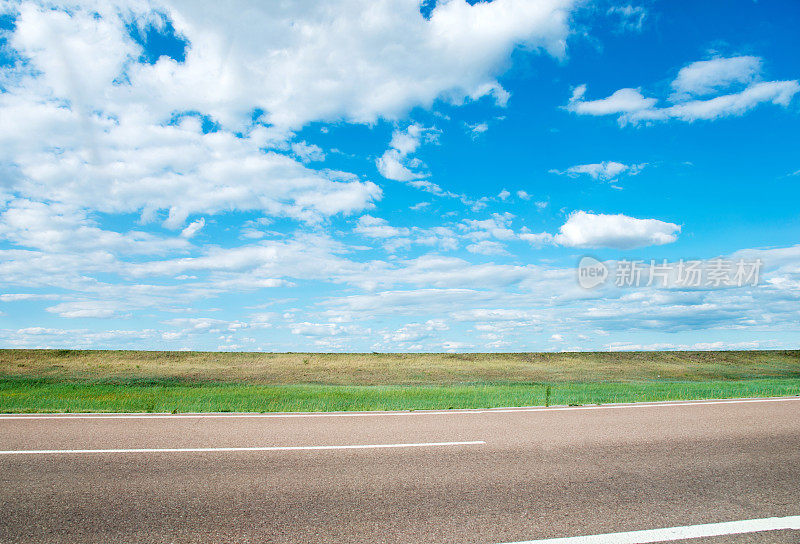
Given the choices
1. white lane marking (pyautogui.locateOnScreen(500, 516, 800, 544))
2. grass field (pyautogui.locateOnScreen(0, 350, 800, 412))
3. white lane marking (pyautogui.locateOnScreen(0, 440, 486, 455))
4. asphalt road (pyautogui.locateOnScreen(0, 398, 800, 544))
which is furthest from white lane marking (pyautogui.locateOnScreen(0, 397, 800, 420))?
grass field (pyautogui.locateOnScreen(0, 350, 800, 412))

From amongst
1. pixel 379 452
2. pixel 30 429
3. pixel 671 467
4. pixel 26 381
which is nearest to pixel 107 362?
pixel 26 381

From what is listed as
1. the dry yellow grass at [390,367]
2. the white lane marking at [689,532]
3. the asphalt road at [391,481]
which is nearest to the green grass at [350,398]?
the asphalt road at [391,481]

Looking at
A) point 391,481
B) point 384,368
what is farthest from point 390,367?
point 391,481

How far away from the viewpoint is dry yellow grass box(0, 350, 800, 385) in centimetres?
3816

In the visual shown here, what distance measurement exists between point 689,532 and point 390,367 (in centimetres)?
4138

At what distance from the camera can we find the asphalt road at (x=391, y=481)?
15.4 feet

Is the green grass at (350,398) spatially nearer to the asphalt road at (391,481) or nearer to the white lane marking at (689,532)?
the asphalt road at (391,481)

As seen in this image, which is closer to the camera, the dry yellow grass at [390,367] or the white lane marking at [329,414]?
the white lane marking at [329,414]

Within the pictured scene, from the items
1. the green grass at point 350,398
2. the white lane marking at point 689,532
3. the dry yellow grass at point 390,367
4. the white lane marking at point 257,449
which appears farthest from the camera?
the dry yellow grass at point 390,367

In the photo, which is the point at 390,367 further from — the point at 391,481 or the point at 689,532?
the point at 689,532

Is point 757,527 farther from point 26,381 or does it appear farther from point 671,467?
point 26,381

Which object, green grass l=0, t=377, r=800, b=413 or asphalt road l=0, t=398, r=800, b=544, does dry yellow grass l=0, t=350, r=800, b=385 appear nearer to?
green grass l=0, t=377, r=800, b=413

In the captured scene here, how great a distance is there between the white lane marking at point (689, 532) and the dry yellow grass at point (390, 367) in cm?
3018

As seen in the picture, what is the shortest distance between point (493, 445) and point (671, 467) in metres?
2.60
